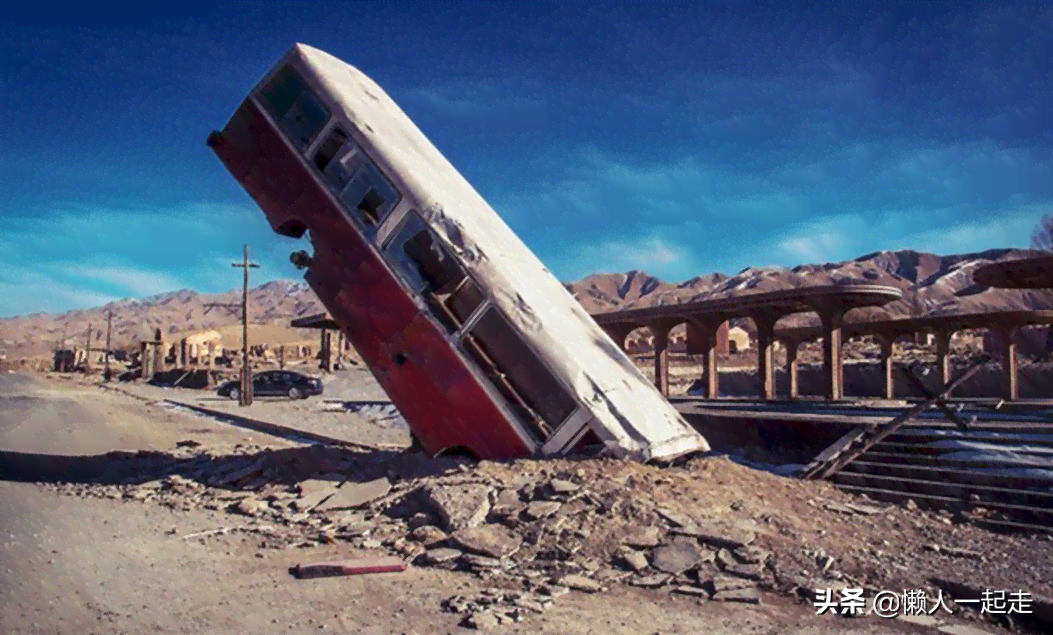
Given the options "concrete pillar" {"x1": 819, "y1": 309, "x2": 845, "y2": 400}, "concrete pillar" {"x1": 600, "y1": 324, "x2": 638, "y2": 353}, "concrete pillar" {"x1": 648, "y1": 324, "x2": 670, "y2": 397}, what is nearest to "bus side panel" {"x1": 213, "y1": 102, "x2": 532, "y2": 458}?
"concrete pillar" {"x1": 819, "y1": 309, "x2": 845, "y2": 400}

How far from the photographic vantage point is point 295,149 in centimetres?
1237

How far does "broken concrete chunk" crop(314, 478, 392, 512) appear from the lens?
930 cm

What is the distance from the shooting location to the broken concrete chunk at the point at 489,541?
7.39 metres

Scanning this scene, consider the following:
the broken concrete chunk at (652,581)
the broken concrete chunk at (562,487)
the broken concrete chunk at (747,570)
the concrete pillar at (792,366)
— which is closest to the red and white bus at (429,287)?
the broken concrete chunk at (562,487)

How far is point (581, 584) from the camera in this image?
6.62 metres

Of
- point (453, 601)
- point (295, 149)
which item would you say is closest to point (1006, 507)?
point (453, 601)

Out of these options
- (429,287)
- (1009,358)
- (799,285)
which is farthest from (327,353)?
(799,285)

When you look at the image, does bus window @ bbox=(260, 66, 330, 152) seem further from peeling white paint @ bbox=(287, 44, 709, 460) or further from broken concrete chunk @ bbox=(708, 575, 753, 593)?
broken concrete chunk @ bbox=(708, 575, 753, 593)

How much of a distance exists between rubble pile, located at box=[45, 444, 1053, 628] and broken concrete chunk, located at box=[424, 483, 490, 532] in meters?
0.02

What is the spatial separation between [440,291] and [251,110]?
175 inches

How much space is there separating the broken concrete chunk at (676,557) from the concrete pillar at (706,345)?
1871 cm

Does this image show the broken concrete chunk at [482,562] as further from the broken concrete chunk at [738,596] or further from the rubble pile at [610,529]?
the broken concrete chunk at [738,596]

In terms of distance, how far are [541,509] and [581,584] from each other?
1546 mm

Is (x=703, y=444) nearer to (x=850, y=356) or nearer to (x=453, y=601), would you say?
(x=453, y=601)
